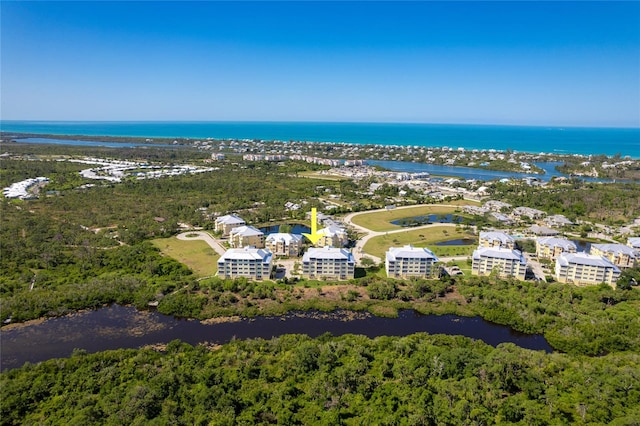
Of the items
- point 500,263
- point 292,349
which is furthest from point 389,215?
point 292,349

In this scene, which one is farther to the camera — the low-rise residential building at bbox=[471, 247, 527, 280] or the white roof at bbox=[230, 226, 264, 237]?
the white roof at bbox=[230, 226, 264, 237]

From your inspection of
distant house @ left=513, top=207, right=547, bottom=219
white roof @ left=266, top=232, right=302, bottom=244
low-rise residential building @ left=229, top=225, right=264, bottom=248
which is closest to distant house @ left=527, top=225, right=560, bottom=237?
distant house @ left=513, top=207, right=547, bottom=219

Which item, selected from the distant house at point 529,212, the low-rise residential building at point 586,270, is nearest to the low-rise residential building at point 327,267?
the low-rise residential building at point 586,270

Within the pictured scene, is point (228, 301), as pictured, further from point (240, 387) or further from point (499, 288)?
point (499, 288)

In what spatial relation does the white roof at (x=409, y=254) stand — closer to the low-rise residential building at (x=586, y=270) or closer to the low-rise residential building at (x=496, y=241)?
the low-rise residential building at (x=496, y=241)

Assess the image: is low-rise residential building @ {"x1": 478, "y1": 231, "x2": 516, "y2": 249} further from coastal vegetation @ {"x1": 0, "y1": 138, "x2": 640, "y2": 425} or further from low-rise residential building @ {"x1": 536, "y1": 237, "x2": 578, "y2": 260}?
low-rise residential building @ {"x1": 536, "y1": 237, "x2": 578, "y2": 260}

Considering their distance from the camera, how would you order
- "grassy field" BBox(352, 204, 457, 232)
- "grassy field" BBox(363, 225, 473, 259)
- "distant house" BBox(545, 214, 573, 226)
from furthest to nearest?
1. "distant house" BBox(545, 214, 573, 226)
2. "grassy field" BBox(352, 204, 457, 232)
3. "grassy field" BBox(363, 225, 473, 259)

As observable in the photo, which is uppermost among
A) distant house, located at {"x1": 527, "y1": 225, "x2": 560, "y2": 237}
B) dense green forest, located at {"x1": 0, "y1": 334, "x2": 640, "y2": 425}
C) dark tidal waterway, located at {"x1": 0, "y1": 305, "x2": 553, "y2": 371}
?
distant house, located at {"x1": 527, "y1": 225, "x2": 560, "y2": 237}
